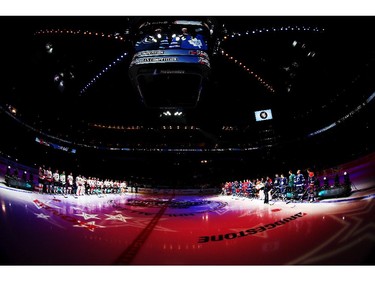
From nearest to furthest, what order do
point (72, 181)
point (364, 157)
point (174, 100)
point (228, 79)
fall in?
point (364, 157), point (174, 100), point (228, 79), point (72, 181)

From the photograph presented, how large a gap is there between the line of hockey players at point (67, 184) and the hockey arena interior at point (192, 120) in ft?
0.31


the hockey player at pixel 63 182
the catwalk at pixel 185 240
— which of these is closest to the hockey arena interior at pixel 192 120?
the catwalk at pixel 185 240

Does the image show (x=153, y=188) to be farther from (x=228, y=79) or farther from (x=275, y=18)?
(x=275, y=18)

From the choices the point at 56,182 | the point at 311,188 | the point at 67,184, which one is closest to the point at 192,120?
the point at 67,184

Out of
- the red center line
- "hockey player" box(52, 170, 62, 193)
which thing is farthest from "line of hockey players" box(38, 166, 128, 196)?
the red center line

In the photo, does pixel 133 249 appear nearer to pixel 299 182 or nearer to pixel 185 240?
pixel 185 240

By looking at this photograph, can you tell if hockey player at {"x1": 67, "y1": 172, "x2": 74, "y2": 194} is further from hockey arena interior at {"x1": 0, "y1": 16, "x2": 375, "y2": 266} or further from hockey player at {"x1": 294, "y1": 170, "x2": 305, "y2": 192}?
hockey player at {"x1": 294, "y1": 170, "x2": 305, "y2": 192}

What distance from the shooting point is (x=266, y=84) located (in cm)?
984

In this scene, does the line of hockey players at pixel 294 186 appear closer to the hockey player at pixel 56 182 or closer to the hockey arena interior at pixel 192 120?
the hockey arena interior at pixel 192 120

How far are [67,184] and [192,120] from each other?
27.6 ft

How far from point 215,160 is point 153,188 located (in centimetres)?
735

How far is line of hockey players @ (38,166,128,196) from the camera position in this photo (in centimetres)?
1009

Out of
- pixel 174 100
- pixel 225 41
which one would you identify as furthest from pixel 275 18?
pixel 174 100

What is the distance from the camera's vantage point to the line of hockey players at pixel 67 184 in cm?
1009
